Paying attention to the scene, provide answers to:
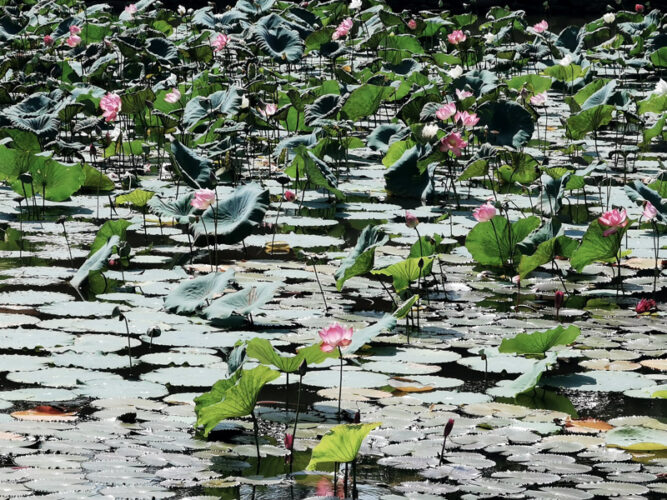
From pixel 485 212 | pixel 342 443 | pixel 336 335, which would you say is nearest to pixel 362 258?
pixel 485 212

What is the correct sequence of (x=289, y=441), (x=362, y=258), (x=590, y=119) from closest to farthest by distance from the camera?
(x=289, y=441)
(x=362, y=258)
(x=590, y=119)

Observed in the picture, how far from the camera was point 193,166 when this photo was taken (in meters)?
4.94

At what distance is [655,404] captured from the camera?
3031mm

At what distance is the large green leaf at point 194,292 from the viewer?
3.69m

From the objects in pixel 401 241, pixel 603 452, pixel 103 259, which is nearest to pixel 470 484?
pixel 603 452

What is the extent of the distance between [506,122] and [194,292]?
306cm

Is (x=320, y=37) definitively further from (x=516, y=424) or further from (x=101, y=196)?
(x=516, y=424)

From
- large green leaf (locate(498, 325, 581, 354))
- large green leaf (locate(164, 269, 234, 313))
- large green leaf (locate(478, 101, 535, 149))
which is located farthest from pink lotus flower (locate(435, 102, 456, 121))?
large green leaf (locate(498, 325, 581, 354))

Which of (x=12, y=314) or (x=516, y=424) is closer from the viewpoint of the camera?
(x=516, y=424)

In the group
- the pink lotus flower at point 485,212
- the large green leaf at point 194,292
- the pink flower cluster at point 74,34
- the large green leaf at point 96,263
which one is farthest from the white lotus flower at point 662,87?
the pink flower cluster at point 74,34

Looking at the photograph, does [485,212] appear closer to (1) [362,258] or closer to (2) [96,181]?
(1) [362,258]

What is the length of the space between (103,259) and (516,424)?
1581 millimetres

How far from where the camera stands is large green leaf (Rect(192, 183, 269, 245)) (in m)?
4.30

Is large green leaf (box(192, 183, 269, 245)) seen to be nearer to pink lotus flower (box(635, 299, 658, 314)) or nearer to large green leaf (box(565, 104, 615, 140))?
pink lotus flower (box(635, 299, 658, 314))
